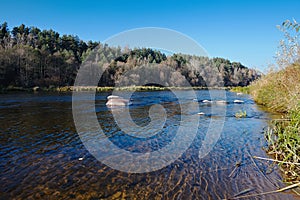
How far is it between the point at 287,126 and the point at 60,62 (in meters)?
66.6

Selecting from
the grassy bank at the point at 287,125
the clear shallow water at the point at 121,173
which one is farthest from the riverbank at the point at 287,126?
the clear shallow water at the point at 121,173

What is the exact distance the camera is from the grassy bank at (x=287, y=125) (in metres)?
5.31

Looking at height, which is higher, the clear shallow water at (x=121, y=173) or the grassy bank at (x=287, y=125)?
the grassy bank at (x=287, y=125)

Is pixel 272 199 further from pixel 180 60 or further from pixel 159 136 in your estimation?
pixel 180 60

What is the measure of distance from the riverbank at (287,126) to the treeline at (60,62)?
15700mm

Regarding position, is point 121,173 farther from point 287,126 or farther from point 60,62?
point 60,62

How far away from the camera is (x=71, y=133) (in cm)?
1022

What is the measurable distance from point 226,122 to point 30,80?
56465 millimetres

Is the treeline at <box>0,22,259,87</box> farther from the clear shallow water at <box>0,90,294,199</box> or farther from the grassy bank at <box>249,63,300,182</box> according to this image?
the clear shallow water at <box>0,90,294,199</box>

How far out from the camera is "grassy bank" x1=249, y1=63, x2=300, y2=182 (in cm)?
531

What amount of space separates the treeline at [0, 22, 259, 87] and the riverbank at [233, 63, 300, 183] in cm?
1570

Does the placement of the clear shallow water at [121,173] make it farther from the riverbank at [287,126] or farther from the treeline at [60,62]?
the treeline at [60,62]

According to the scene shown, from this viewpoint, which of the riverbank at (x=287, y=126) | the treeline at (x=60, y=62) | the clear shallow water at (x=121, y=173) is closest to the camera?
the clear shallow water at (x=121, y=173)

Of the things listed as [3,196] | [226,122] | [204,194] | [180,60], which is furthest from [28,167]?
[180,60]
